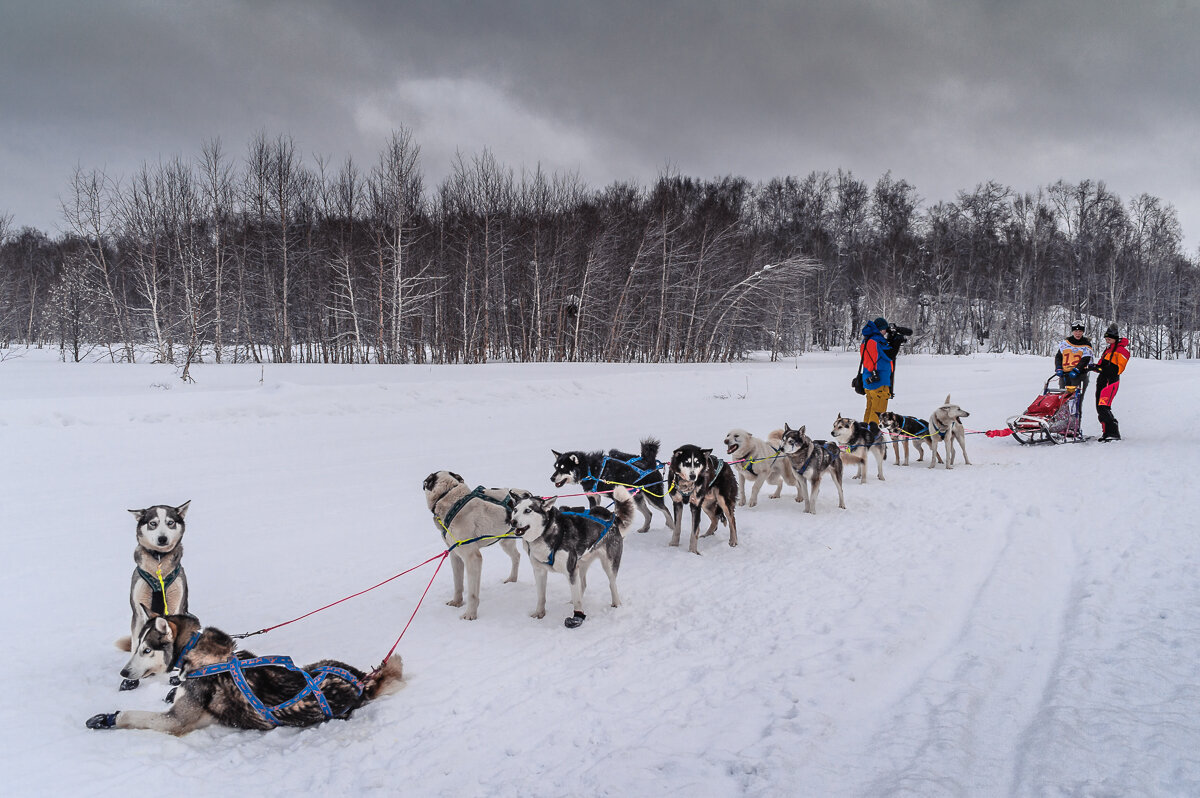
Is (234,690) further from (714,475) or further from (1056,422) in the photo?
(1056,422)

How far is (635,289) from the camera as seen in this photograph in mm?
→ 27234

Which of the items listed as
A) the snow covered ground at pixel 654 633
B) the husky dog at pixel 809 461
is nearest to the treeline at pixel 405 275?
the snow covered ground at pixel 654 633

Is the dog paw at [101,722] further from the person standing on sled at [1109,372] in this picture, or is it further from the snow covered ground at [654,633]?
the person standing on sled at [1109,372]

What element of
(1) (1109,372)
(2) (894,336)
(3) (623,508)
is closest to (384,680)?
(3) (623,508)

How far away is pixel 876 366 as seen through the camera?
10125 millimetres

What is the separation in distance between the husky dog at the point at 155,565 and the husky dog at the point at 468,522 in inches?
61.3

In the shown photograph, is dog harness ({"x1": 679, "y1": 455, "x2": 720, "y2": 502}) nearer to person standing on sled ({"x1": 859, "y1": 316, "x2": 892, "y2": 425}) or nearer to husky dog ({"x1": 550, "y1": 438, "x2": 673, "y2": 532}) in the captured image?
husky dog ({"x1": 550, "y1": 438, "x2": 673, "y2": 532})

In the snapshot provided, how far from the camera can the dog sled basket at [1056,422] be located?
35.3 feet

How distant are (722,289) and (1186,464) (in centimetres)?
2237

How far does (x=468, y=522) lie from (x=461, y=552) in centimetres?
23

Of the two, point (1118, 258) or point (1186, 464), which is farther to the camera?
point (1118, 258)

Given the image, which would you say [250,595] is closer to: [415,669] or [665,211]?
[415,669]

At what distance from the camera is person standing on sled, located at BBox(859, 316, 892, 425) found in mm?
10031

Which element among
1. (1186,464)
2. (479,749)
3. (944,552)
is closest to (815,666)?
(479,749)
